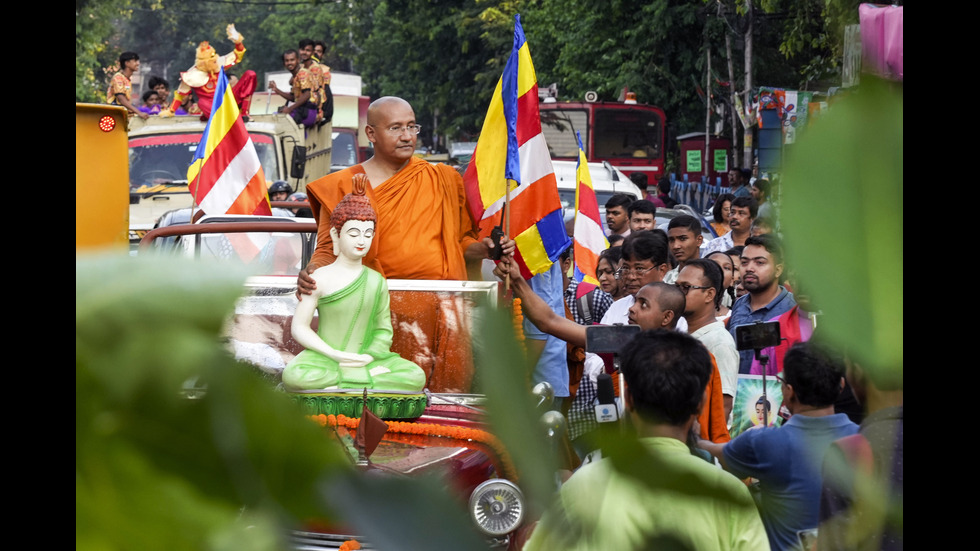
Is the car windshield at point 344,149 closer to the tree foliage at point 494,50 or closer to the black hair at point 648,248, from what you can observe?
the tree foliage at point 494,50

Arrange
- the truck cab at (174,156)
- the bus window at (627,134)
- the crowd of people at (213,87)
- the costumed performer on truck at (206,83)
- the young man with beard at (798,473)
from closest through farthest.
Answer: the young man with beard at (798,473), the truck cab at (174,156), the crowd of people at (213,87), the costumed performer on truck at (206,83), the bus window at (627,134)

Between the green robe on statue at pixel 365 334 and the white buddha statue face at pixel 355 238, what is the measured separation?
81 millimetres

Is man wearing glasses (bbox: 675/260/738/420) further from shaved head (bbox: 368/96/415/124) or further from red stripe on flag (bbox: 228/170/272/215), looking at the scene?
red stripe on flag (bbox: 228/170/272/215)

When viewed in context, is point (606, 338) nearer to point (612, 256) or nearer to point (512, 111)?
point (512, 111)

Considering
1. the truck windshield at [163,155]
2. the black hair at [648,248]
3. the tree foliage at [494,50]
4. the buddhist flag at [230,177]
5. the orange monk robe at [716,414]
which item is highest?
the tree foliage at [494,50]

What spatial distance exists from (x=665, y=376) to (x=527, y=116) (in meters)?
3.87

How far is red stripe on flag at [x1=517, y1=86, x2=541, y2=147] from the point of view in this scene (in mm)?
4465

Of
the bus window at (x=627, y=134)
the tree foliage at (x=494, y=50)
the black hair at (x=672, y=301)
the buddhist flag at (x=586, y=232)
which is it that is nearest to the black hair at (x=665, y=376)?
the black hair at (x=672, y=301)

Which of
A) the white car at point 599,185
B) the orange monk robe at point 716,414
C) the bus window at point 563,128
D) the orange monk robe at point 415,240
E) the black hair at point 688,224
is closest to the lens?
the orange monk robe at point 716,414

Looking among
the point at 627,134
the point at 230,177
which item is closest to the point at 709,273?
the point at 230,177

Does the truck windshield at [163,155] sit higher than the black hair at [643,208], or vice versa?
the truck windshield at [163,155]

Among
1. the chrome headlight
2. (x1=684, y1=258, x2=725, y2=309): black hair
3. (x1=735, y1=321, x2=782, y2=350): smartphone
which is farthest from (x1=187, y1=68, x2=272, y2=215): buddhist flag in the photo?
the chrome headlight

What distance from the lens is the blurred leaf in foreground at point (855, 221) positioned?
0.29 meters
